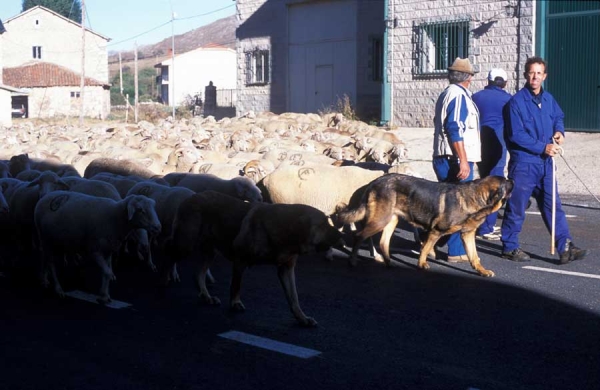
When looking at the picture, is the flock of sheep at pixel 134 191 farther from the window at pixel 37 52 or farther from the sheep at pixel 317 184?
the window at pixel 37 52

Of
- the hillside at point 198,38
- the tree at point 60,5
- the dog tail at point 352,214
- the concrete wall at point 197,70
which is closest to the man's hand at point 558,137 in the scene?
the dog tail at point 352,214

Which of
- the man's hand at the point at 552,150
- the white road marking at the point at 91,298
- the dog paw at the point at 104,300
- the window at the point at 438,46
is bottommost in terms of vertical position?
the white road marking at the point at 91,298

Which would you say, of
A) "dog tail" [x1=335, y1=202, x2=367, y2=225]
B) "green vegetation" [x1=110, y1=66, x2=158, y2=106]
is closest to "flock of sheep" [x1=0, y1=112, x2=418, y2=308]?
"dog tail" [x1=335, y1=202, x2=367, y2=225]

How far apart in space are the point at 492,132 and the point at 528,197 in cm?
155

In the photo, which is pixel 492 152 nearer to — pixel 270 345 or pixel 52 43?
pixel 270 345

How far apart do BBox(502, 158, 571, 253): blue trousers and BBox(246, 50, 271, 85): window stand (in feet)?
90.7

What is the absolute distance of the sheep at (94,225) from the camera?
25.1 feet

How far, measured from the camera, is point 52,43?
237 feet

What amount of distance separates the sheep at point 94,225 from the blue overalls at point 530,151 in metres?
3.68

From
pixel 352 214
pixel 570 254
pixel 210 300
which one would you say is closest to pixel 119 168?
pixel 352 214

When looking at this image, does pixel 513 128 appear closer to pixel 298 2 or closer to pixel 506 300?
pixel 506 300

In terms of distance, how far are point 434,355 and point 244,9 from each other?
32479 millimetres

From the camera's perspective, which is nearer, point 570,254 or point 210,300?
point 210,300

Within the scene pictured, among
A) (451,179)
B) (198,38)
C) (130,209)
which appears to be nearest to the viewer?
(130,209)
